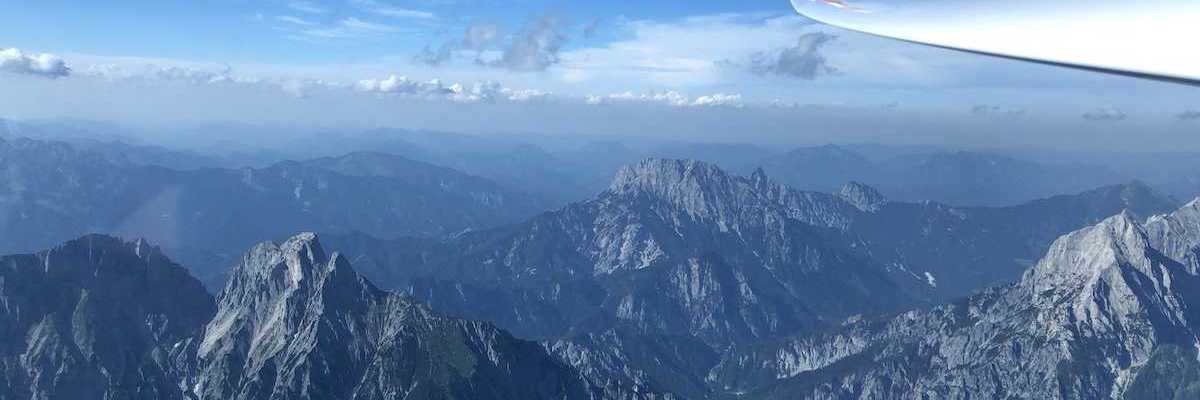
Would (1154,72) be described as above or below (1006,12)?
below

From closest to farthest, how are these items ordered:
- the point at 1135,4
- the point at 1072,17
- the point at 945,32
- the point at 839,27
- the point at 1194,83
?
the point at 1194,83, the point at 1135,4, the point at 1072,17, the point at 945,32, the point at 839,27

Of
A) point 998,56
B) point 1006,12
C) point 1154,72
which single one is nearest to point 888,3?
point 1006,12

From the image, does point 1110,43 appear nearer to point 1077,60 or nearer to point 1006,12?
point 1077,60

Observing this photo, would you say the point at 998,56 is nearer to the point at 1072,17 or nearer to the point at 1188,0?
the point at 1072,17

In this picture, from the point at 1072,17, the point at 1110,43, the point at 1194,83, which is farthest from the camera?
the point at 1072,17

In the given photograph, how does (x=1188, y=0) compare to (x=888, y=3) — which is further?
(x=888, y=3)

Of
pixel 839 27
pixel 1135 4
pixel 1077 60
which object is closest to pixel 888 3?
pixel 839 27
